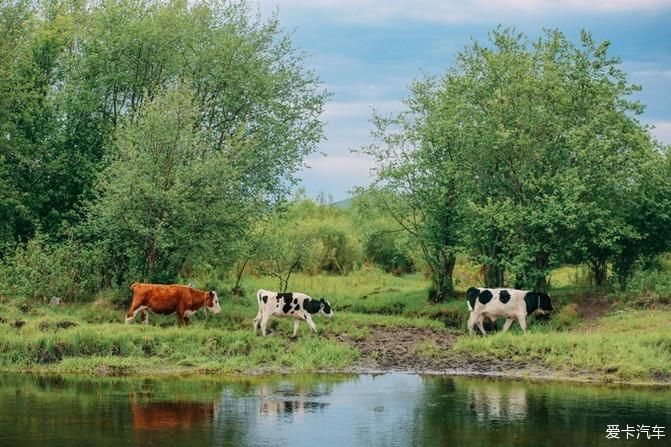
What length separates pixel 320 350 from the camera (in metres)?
24.8

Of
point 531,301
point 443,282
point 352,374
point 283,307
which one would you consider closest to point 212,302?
point 283,307

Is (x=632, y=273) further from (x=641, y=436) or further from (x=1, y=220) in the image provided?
(x=1, y=220)

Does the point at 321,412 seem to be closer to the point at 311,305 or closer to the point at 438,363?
the point at 438,363

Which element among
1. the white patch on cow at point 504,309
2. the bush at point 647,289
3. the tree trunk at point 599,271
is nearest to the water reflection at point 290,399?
the white patch on cow at point 504,309

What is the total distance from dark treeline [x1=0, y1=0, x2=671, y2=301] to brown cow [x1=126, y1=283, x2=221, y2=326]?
2313 mm

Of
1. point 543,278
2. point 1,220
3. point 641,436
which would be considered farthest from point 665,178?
point 1,220

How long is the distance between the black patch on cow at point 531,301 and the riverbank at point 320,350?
68 cm

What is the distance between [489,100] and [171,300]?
13593 mm

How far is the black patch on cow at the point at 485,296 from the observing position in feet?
93.8

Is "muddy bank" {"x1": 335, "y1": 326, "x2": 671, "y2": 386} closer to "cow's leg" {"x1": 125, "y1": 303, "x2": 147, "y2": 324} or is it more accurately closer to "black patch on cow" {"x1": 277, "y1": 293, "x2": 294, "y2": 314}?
"black patch on cow" {"x1": 277, "y1": 293, "x2": 294, "y2": 314}

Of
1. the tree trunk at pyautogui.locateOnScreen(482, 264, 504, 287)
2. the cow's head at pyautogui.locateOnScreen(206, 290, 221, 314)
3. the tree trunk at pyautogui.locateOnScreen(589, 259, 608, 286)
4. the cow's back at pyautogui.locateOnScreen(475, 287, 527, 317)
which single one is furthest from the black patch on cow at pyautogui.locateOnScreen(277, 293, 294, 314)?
the tree trunk at pyautogui.locateOnScreen(589, 259, 608, 286)

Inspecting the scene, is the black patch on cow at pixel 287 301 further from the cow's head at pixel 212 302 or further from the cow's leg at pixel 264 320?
the cow's head at pixel 212 302

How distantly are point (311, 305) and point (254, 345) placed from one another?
116 inches

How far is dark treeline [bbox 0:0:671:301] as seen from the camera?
3042cm
